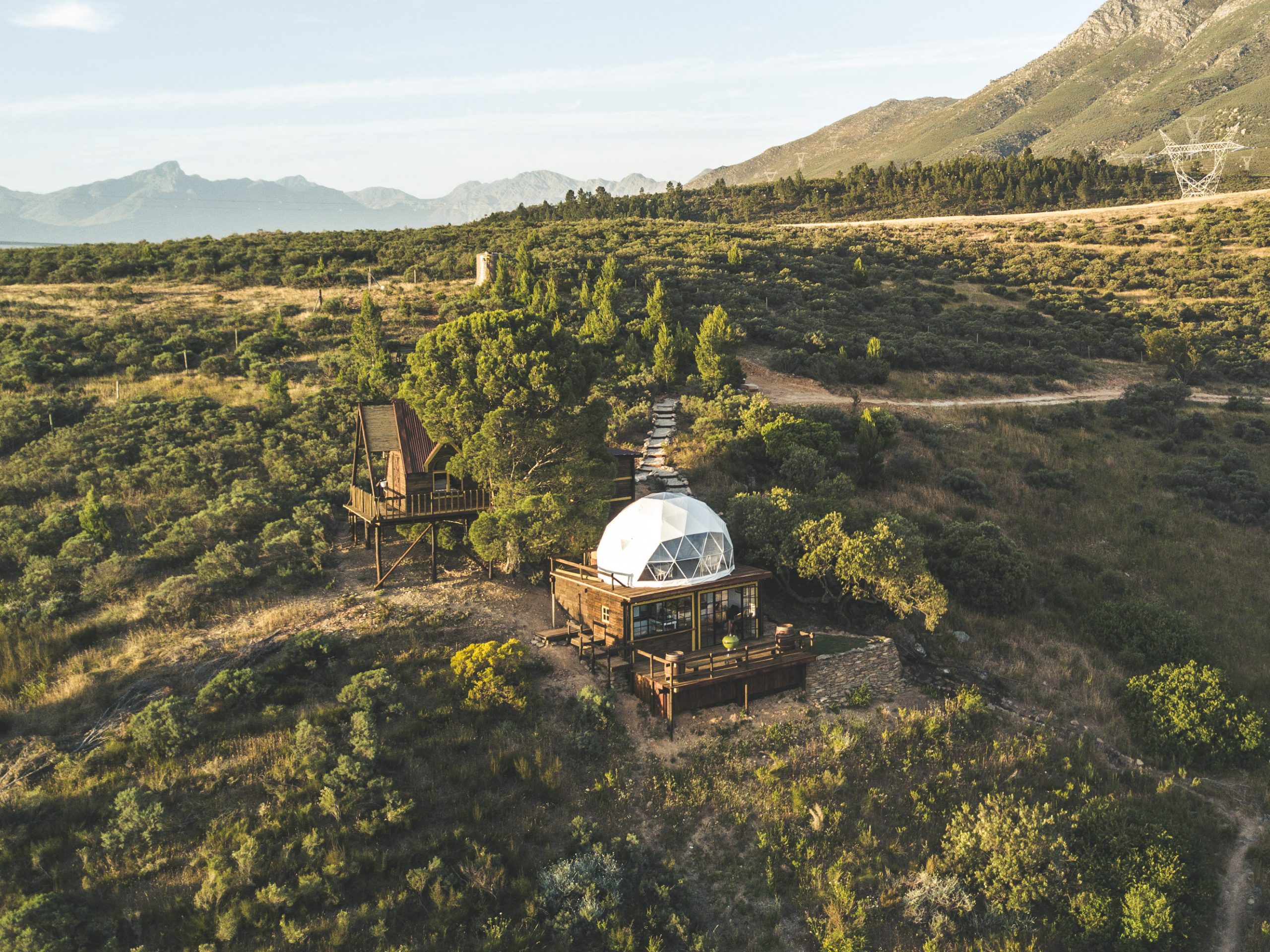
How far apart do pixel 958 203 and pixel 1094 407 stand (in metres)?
64.1

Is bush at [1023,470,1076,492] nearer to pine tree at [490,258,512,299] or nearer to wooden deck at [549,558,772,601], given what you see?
wooden deck at [549,558,772,601]

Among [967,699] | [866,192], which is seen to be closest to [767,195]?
[866,192]

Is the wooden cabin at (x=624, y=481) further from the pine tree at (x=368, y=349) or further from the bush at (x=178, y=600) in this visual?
the pine tree at (x=368, y=349)

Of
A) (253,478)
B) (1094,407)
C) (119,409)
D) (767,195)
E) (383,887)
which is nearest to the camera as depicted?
(383,887)

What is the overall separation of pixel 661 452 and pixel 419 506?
12.2 m

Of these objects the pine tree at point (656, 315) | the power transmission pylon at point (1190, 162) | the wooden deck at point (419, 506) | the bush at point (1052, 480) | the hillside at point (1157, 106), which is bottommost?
the bush at point (1052, 480)

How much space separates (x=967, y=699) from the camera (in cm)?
2020

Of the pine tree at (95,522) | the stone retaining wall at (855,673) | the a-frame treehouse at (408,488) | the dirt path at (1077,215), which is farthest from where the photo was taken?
the dirt path at (1077,215)

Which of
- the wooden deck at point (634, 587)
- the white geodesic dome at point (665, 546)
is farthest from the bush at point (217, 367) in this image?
the white geodesic dome at point (665, 546)

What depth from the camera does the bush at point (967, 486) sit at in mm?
32906

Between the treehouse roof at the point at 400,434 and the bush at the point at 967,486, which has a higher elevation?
the treehouse roof at the point at 400,434

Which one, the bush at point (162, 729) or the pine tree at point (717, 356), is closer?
the bush at point (162, 729)

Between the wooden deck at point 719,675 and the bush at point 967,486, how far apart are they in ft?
55.1

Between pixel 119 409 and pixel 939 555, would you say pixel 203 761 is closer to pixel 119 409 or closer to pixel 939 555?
pixel 939 555
